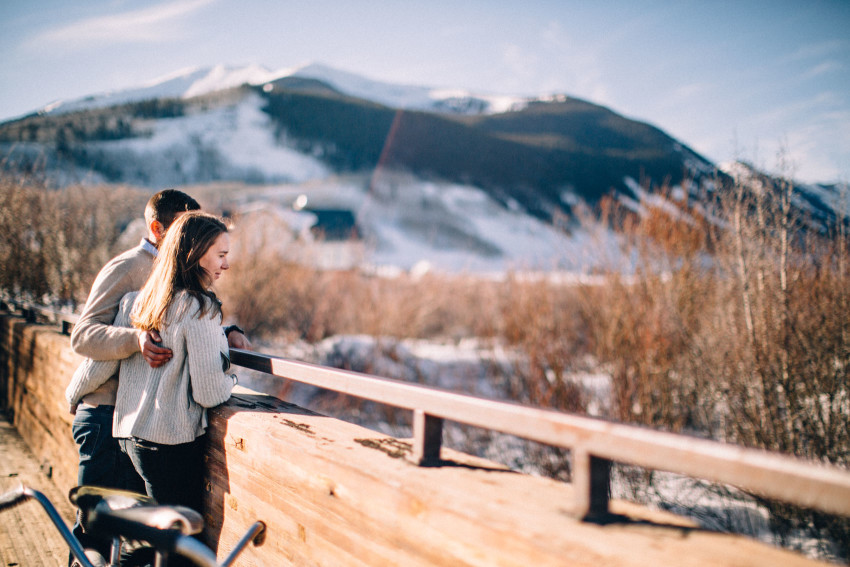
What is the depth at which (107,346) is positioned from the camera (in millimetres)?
2141

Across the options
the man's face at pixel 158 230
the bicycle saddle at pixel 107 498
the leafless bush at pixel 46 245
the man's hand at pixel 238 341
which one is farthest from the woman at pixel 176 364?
the leafless bush at pixel 46 245

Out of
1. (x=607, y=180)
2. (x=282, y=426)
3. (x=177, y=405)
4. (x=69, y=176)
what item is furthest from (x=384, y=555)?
(x=607, y=180)

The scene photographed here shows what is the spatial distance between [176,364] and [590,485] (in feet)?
5.15

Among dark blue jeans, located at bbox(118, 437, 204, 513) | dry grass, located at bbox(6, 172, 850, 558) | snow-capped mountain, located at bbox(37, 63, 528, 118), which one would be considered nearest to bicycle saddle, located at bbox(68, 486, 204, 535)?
dark blue jeans, located at bbox(118, 437, 204, 513)

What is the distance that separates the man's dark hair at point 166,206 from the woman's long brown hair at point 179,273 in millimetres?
373

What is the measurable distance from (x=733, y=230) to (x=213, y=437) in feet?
17.4

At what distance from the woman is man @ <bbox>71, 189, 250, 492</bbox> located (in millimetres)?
147

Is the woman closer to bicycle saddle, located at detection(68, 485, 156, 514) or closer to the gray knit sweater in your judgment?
the gray knit sweater

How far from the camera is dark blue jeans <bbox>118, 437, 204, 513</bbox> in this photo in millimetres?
2082

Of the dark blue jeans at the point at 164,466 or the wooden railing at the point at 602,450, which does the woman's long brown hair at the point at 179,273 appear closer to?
the dark blue jeans at the point at 164,466

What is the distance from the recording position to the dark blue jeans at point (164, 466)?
6.83 ft

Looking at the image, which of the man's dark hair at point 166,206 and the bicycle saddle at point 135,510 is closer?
the bicycle saddle at point 135,510

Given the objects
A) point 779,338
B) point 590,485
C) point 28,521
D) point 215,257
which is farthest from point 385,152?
point 590,485

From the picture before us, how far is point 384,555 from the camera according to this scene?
1488 mm
